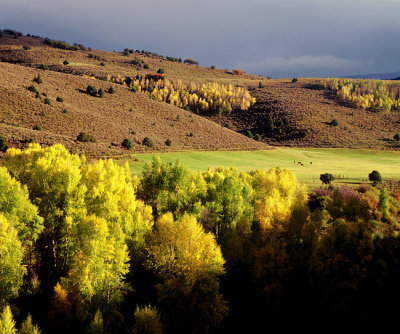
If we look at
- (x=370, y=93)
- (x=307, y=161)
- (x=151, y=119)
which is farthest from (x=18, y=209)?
(x=370, y=93)

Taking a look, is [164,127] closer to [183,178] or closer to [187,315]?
[183,178]

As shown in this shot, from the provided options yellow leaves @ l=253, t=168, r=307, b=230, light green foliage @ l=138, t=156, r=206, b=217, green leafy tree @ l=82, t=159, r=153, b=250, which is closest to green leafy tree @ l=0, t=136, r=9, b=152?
light green foliage @ l=138, t=156, r=206, b=217

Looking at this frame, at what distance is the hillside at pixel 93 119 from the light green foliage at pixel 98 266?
1784 inches

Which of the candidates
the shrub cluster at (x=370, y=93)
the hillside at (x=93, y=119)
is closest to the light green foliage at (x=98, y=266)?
the hillside at (x=93, y=119)

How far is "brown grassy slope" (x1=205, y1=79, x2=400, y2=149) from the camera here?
12181 cm

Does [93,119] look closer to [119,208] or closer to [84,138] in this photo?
[84,138]

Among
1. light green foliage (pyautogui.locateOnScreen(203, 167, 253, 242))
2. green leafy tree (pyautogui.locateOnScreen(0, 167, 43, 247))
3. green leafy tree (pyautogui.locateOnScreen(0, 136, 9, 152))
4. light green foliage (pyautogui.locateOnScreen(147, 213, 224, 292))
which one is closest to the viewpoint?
light green foliage (pyautogui.locateOnScreen(147, 213, 224, 292))

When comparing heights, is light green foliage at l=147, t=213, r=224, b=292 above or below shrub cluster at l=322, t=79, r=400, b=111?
below

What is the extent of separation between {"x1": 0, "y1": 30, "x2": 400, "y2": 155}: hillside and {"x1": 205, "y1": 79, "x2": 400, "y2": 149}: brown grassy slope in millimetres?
336

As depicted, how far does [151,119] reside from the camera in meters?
110

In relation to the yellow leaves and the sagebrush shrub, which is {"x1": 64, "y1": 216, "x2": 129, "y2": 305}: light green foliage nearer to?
the yellow leaves

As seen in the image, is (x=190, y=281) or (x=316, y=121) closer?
(x=190, y=281)

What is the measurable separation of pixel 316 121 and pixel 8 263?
14015 cm

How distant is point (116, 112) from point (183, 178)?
73437 mm
